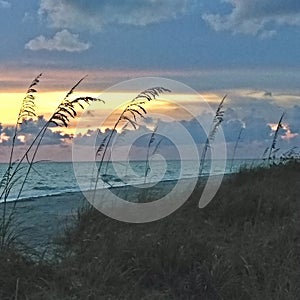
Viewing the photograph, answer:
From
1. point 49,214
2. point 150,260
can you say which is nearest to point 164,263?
point 150,260

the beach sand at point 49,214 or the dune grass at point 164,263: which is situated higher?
the dune grass at point 164,263

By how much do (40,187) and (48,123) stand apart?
1432 cm

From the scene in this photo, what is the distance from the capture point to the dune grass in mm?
5492

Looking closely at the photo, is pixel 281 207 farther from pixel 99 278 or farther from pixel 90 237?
pixel 99 278

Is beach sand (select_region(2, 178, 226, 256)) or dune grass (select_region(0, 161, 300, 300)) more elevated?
dune grass (select_region(0, 161, 300, 300))

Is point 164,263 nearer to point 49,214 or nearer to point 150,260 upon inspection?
point 150,260

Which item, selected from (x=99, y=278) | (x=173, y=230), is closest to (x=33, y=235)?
(x=173, y=230)

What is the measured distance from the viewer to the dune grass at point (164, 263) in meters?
5.49

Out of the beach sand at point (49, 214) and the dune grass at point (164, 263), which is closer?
the dune grass at point (164, 263)

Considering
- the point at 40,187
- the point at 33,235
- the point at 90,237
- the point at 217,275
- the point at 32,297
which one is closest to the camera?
the point at 32,297

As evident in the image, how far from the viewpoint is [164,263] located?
20.6 ft

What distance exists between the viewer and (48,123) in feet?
20.4

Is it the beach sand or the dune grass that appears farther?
the beach sand

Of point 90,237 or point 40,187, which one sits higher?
point 90,237
